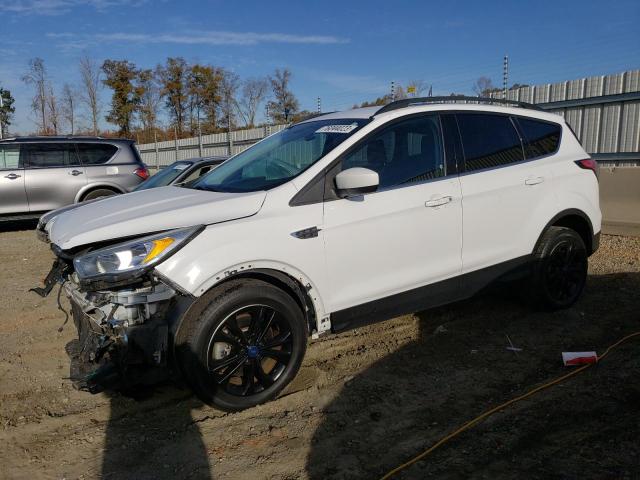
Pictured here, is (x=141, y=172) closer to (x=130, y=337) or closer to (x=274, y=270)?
(x=274, y=270)

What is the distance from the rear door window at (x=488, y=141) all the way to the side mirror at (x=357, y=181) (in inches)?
45.5

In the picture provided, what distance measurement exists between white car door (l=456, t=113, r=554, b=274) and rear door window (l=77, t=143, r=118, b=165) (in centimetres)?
846

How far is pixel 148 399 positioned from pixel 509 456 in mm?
2287

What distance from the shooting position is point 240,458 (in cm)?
287

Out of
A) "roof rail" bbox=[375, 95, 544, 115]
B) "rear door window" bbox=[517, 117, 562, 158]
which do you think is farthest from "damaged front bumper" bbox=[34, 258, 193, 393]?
"rear door window" bbox=[517, 117, 562, 158]

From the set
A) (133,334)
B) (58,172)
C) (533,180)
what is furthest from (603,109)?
(58,172)

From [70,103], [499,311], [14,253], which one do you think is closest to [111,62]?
[70,103]

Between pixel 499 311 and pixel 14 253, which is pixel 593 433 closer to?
pixel 499 311

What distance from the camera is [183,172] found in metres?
7.79

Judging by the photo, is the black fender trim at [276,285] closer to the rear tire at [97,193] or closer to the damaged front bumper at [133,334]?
the damaged front bumper at [133,334]

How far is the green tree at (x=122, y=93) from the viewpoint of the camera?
143ft

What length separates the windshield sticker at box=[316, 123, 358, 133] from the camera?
3815 millimetres

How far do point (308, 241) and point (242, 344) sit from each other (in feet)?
2.51

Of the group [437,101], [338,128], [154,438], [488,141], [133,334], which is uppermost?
[437,101]
